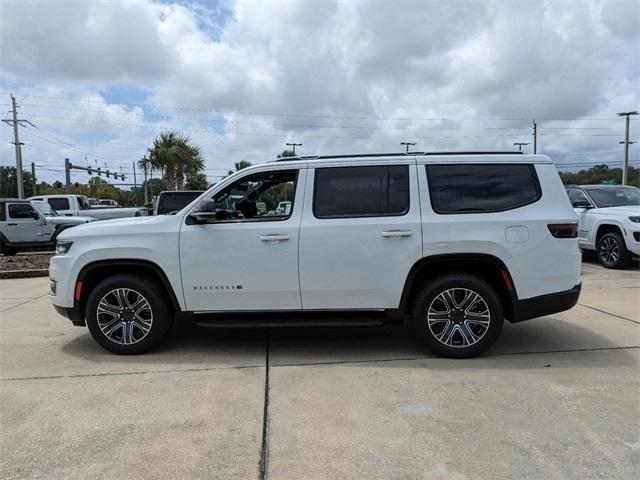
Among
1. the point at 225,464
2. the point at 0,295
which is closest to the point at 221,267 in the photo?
the point at 225,464

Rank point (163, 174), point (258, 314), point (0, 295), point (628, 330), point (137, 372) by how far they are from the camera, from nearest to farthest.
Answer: point (137, 372) → point (258, 314) → point (628, 330) → point (0, 295) → point (163, 174)

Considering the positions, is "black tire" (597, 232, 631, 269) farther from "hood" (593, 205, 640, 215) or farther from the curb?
the curb

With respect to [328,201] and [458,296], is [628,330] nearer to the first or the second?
[458,296]

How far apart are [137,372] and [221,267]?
121 centimetres

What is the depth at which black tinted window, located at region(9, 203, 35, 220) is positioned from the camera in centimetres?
1491

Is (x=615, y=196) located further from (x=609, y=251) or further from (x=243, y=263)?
(x=243, y=263)

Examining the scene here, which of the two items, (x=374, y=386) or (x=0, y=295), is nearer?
(x=374, y=386)

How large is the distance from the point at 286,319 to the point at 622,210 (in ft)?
27.7

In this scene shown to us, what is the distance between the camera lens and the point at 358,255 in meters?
4.64

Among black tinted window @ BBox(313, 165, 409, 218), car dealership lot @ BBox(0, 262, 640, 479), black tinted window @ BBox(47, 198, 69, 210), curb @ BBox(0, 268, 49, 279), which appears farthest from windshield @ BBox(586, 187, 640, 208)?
black tinted window @ BBox(47, 198, 69, 210)

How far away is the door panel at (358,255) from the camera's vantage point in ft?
15.1

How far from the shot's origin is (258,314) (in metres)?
4.88

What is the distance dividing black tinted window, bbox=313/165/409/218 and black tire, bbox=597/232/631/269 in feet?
23.9

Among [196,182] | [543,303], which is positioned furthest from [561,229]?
[196,182]
